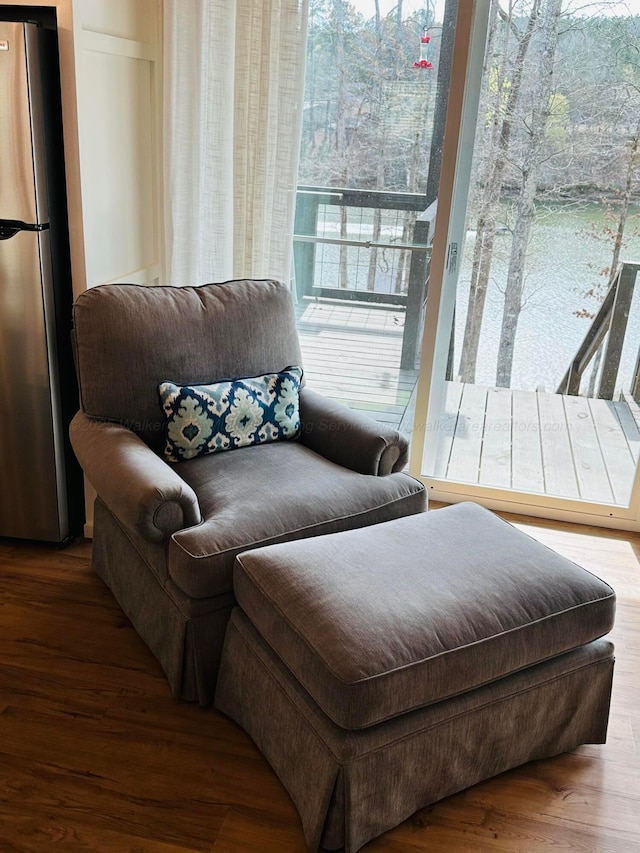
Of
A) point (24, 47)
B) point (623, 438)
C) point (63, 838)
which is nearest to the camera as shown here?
point (63, 838)

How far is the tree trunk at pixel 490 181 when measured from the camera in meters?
2.74

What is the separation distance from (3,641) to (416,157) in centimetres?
214

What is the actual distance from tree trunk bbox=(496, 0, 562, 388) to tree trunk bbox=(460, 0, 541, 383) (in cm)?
6

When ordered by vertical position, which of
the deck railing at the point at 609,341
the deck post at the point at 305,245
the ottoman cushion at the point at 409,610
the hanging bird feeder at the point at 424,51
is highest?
the hanging bird feeder at the point at 424,51

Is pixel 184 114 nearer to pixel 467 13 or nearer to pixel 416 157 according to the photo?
pixel 416 157

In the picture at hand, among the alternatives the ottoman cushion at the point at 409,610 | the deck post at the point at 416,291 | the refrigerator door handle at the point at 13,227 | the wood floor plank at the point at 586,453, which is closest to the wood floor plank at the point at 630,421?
the wood floor plank at the point at 586,453

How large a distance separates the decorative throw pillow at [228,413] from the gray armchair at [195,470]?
41 mm

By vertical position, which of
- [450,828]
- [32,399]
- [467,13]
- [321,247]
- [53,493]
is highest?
[467,13]

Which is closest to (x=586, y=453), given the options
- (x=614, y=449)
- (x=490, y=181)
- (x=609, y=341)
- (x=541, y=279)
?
(x=614, y=449)

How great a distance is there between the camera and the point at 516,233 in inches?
115

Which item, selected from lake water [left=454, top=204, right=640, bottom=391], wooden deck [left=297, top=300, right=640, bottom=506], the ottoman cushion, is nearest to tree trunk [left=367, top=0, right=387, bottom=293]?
wooden deck [left=297, top=300, right=640, bottom=506]

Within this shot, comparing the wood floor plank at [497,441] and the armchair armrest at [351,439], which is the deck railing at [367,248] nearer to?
the wood floor plank at [497,441]

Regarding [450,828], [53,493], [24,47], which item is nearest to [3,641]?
[53,493]

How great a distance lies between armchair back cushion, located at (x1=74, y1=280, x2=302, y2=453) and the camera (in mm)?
2303
